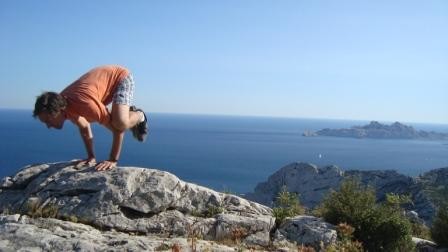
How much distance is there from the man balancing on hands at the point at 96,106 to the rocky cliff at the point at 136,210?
558mm

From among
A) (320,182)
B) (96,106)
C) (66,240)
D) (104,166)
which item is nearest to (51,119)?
(96,106)

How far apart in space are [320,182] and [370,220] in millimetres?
46666

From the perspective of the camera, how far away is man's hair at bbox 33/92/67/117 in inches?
284

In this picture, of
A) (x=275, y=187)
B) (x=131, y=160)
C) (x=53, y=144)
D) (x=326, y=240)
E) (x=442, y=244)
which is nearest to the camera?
(x=326, y=240)

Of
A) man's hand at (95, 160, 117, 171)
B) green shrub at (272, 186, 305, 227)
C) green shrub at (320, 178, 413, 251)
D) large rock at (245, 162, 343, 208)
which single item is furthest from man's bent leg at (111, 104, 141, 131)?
large rock at (245, 162, 343, 208)

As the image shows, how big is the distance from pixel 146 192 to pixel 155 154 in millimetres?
104538

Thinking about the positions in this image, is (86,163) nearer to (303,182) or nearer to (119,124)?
(119,124)

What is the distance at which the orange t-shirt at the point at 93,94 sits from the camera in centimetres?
752

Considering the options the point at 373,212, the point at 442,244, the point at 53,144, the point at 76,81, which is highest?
the point at 76,81

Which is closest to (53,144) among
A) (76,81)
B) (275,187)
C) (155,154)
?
(155,154)

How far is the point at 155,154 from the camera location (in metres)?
111

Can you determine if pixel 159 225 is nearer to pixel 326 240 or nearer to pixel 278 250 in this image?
pixel 278 250

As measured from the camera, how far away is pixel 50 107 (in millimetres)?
7203

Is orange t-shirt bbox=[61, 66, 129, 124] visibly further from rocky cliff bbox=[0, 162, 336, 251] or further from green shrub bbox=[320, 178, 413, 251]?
green shrub bbox=[320, 178, 413, 251]
